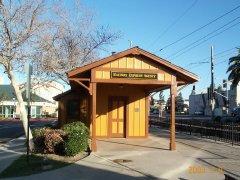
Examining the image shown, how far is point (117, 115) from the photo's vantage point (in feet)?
86.5

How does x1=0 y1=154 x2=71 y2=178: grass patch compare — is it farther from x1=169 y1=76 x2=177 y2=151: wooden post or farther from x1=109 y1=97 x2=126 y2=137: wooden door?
x1=109 y1=97 x2=126 y2=137: wooden door

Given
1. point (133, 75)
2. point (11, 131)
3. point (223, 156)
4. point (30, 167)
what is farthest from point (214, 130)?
point (11, 131)

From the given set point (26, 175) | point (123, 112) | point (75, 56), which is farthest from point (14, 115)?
point (26, 175)

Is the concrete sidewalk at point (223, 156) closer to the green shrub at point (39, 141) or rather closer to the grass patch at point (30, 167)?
the grass patch at point (30, 167)

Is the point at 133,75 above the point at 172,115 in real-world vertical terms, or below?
above

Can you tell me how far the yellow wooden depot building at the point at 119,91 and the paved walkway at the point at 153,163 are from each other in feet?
4.35

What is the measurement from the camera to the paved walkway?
1392cm

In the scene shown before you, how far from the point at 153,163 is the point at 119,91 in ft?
34.7

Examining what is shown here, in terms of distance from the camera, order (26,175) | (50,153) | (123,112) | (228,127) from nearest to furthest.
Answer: (26,175)
(50,153)
(228,127)
(123,112)

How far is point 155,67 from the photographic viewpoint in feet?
67.9

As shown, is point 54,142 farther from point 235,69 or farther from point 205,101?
point 205,101

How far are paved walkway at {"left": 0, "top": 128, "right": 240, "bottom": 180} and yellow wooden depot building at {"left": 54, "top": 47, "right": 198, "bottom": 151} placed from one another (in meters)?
1.33

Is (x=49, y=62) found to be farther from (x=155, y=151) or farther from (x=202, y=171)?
(x=202, y=171)

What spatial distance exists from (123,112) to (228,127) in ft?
18.9
